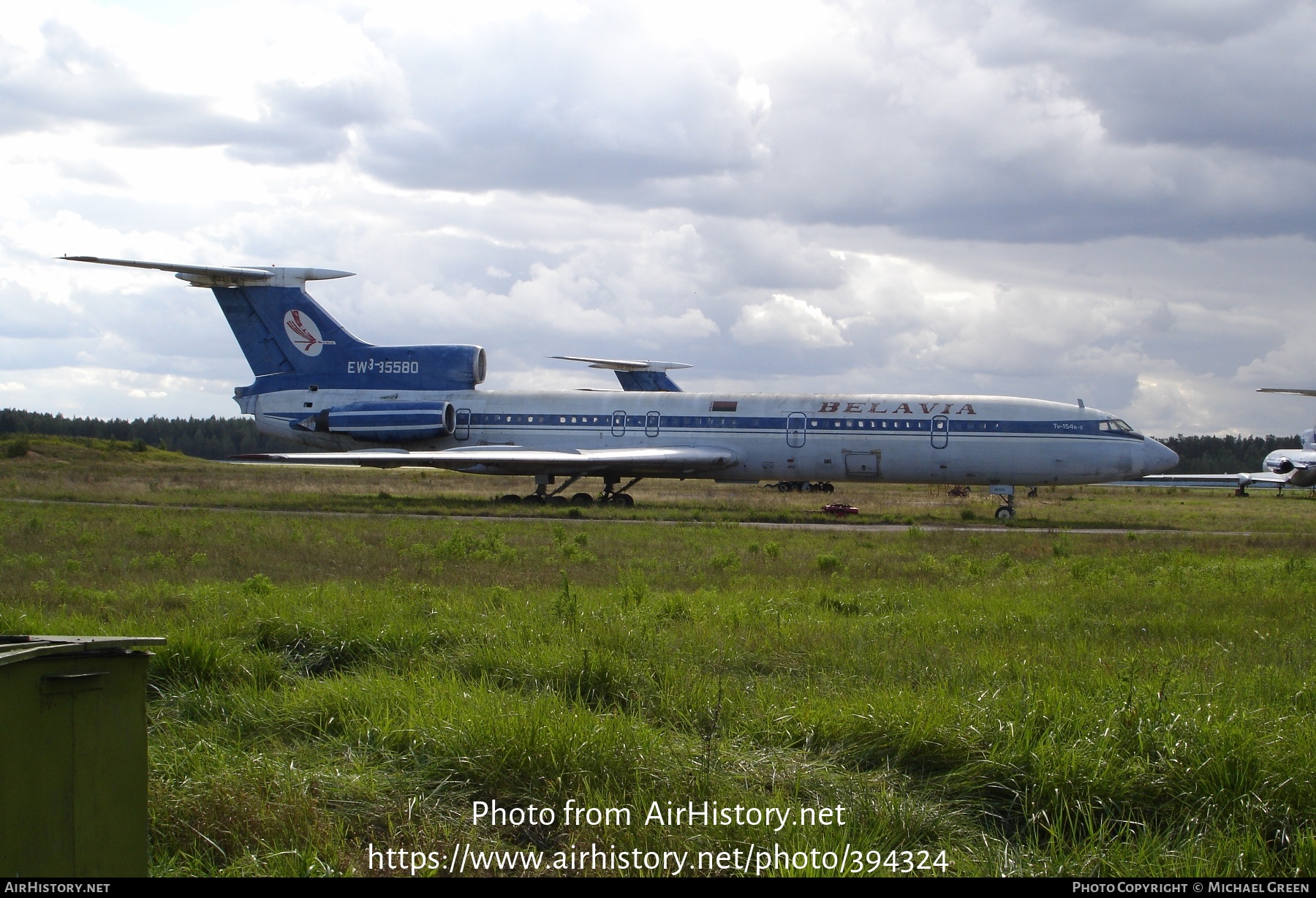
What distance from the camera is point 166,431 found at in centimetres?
12231

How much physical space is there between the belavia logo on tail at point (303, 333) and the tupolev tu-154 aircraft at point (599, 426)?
0.03 meters

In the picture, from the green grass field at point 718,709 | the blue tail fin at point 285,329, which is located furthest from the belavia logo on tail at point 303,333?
the green grass field at point 718,709

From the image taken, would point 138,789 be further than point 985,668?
No

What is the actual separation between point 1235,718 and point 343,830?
4.52 m

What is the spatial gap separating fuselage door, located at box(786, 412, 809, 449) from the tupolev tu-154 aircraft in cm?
5

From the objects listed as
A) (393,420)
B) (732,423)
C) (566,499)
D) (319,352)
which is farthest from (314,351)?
(732,423)

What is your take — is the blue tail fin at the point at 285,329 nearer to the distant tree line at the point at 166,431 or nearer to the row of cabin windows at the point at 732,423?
the row of cabin windows at the point at 732,423

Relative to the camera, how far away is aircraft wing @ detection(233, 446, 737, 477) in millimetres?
27172

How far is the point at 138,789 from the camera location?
3.45m

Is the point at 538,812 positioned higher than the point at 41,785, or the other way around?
the point at 41,785

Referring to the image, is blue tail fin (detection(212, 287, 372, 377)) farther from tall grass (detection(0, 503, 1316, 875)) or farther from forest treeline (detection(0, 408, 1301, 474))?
forest treeline (detection(0, 408, 1301, 474))
